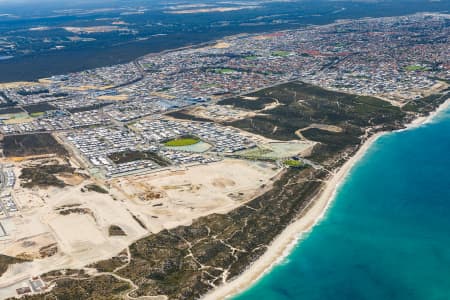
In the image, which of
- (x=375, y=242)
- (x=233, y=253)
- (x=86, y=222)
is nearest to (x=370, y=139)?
(x=375, y=242)

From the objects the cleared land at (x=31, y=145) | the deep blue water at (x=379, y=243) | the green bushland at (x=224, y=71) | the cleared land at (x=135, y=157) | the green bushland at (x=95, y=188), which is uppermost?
the green bushland at (x=95, y=188)

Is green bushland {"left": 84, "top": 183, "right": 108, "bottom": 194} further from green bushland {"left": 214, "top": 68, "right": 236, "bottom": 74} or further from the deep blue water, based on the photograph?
green bushland {"left": 214, "top": 68, "right": 236, "bottom": 74}

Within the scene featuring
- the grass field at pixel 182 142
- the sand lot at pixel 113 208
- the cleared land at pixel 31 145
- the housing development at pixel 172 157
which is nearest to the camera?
the housing development at pixel 172 157

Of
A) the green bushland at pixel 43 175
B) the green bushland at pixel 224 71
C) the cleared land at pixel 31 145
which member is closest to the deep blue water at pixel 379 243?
the green bushland at pixel 43 175

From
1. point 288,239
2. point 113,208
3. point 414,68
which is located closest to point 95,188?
point 113,208

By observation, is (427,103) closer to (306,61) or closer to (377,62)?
(377,62)

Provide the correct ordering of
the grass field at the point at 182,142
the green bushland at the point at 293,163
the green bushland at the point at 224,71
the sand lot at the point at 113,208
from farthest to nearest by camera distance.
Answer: the green bushland at the point at 224,71
the grass field at the point at 182,142
the green bushland at the point at 293,163
the sand lot at the point at 113,208

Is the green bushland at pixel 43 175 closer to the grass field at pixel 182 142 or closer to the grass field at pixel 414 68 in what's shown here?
the grass field at pixel 182 142

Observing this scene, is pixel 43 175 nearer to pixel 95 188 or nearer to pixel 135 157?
pixel 95 188
